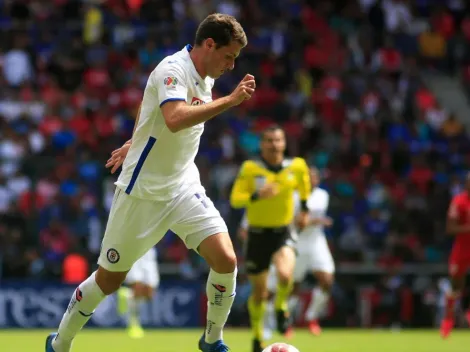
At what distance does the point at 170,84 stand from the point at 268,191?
189 inches

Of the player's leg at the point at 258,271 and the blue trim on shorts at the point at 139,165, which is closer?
the blue trim on shorts at the point at 139,165

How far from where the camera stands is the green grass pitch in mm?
12953

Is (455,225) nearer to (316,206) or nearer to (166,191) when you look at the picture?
(316,206)

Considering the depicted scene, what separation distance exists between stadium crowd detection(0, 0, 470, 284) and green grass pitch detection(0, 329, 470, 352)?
113 inches

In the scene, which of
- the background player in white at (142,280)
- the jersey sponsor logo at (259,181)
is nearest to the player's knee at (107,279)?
the jersey sponsor logo at (259,181)

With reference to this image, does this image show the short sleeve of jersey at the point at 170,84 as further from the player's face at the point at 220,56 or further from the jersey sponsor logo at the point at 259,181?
the jersey sponsor logo at the point at 259,181

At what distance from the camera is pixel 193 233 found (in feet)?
26.8

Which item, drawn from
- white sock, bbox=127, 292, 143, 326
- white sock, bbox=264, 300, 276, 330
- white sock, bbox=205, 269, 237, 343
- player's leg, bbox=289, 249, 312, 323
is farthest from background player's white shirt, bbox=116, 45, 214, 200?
white sock, bbox=127, 292, 143, 326

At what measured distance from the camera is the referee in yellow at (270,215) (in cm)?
1273

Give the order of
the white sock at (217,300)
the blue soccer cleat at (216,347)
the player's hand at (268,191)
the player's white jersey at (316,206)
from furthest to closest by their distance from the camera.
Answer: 1. the player's white jersey at (316,206)
2. the player's hand at (268,191)
3. the blue soccer cleat at (216,347)
4. the white sock at (217,300)

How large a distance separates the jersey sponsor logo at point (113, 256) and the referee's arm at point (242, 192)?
15.3 ft

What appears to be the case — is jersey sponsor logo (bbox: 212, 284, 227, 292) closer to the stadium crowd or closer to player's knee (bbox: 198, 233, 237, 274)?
player's knee (bbox: 198, 233, 237, 274)

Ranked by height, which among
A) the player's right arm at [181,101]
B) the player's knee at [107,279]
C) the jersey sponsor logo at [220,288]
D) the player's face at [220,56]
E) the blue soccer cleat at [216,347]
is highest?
the player's face at [220,56]

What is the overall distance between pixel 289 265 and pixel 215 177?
329 inches
